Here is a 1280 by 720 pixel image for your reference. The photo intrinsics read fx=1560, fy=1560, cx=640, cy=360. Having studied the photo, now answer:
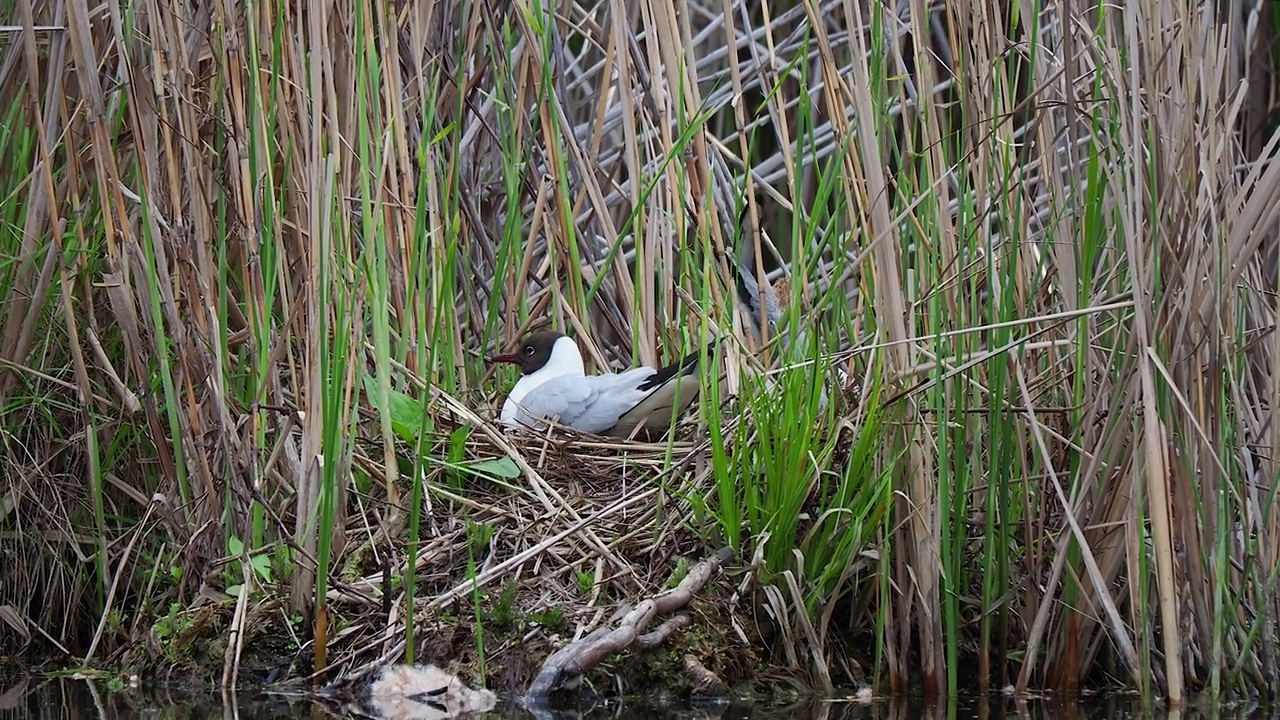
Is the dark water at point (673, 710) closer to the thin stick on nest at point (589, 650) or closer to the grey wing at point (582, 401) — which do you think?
the thin stick on nest at point (589, 650)

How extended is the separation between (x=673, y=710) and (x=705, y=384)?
2.17ft

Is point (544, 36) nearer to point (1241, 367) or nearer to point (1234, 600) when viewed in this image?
point (1241, 367)

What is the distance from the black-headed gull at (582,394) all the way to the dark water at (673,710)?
888 mm

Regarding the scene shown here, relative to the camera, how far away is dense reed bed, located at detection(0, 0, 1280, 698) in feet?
9.14

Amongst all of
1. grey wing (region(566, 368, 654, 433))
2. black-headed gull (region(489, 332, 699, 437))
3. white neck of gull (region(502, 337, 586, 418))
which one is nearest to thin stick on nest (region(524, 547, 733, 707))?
black-headed gull (region(489, 332, 699, 437))

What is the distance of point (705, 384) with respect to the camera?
3.18 metres

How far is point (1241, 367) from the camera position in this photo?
297 centimetres

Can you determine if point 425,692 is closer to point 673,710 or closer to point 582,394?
point 673,710

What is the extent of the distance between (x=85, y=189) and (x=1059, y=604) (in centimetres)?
233

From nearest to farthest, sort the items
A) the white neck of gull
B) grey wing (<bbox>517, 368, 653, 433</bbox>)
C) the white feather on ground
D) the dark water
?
the dark water < the white feather on ground < grey wing (<bbox>517, 368, 653, 433</bbox>) < the white neck of gull

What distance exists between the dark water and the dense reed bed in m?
0.07

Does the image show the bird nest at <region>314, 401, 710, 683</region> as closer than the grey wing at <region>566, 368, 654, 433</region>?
Yes

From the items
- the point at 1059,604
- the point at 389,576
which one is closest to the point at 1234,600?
the point at 1059,604

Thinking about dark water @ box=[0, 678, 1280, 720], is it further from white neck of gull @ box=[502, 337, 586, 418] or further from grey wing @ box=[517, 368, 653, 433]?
white neck of gull @ box=[502, 337, 586, 418]
